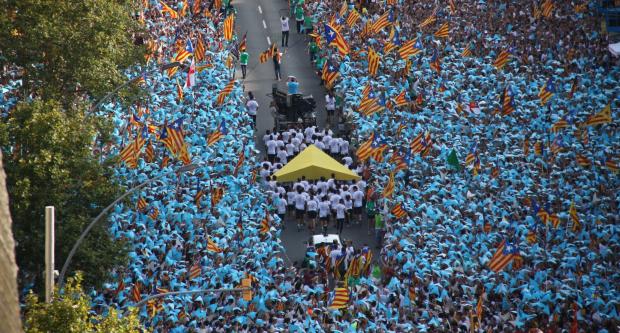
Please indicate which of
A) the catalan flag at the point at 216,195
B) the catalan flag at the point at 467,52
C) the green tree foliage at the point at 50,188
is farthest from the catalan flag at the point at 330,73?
the green tree foliage at the point at 50,188

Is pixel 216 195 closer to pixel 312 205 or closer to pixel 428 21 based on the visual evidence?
pixel 312 205

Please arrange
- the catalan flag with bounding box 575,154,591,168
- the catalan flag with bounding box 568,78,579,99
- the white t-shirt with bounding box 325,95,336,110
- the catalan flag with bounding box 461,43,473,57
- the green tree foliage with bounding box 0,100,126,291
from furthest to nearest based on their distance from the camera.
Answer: the catalan flag with bounding box 461,43,473,57
the white t-shirt with bounding box 325,95,336,110
the catalan flag with bounding box 568,78,579,99
the catalan flag with bounding box 575,154,591,168
the green tree foliage with bounding box 0,100,126,291

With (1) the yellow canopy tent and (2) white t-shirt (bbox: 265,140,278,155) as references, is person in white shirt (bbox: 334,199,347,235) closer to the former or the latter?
(1) the yellow canopy tent

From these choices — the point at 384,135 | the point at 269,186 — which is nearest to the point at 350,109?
the point at 384,135

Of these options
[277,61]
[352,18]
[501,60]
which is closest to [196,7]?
[277,61]

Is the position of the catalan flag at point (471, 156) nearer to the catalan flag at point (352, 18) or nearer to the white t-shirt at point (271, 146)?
the white t-shirt at point (271, 146)

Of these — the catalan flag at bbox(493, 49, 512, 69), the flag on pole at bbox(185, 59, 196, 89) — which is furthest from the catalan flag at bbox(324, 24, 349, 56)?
the flag on pole at bbox(185, 59, 196, 89)
